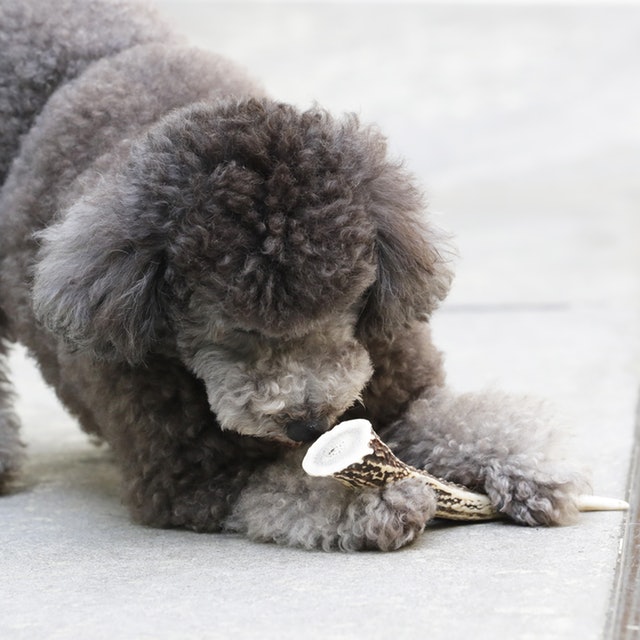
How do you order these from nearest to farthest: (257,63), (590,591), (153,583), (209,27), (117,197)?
1. (590,591)
2. (153,583)
3. (117,197)
4. (257,63)
5. (209,27)

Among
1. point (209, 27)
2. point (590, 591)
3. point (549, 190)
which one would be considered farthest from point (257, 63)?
point (590, 591)

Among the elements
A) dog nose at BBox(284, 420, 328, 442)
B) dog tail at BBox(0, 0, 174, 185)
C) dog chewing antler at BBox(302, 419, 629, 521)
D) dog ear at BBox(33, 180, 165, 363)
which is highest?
dog tail at BBox(0, 0, 174, 185)

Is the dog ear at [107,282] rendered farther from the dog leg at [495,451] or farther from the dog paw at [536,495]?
the dog paw at [536,495]

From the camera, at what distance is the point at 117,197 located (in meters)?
3.46

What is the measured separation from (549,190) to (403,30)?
5.55m

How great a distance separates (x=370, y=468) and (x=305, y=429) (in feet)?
0.63

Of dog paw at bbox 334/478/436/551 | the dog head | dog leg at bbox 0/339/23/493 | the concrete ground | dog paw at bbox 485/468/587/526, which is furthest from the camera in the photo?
dog leg at bbox 0/339/23/493

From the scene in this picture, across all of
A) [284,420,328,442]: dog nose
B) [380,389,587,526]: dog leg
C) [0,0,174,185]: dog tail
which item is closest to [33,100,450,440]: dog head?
[284,420,328,442]: dog nose

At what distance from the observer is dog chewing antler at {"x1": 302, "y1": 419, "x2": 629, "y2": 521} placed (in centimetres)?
328

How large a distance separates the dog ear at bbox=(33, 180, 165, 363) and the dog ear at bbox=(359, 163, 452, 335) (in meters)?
0.56

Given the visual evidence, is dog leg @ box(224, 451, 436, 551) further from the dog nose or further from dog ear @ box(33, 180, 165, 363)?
dog ear @ box(33, 180, 165, 363)

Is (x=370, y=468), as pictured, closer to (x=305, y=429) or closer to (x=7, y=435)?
(x=305, y=429)

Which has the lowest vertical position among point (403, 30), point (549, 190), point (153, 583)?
point (153, 583)

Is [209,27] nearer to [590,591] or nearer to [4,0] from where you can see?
[4,0]
